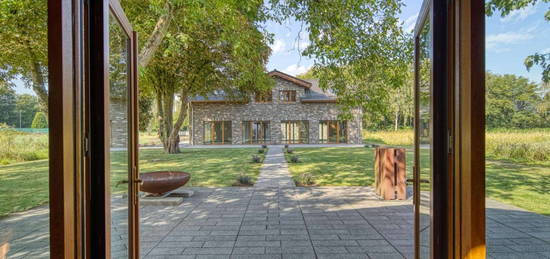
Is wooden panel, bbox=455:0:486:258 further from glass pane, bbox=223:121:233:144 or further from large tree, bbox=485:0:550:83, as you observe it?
glass pane, bbox=223:121:233:144

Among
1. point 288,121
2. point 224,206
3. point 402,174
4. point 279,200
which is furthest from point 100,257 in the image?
point 288,121

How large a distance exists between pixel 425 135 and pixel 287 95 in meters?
19.4

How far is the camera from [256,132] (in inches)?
843

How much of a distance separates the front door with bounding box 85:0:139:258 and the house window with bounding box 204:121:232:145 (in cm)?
Result: 1924

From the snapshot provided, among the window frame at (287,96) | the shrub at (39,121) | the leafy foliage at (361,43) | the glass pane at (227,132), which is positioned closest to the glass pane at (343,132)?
the window frame at (287,96)

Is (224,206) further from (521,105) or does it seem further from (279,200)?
(521,105)

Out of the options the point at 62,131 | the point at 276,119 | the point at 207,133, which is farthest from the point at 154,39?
the point at 207,133

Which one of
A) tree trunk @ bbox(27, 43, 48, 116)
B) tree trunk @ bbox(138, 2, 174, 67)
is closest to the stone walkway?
tree trunk @ bbox(138, 2, 174, 67)

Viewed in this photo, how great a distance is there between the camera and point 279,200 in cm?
529

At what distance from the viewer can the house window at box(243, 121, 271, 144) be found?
69.8 ft

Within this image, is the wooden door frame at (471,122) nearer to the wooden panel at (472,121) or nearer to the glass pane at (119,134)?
the wooden panel at (472,121)

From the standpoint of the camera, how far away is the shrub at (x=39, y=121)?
132 centimetres

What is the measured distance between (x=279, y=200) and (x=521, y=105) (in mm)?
4287

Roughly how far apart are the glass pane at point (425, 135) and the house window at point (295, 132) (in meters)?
19.2
